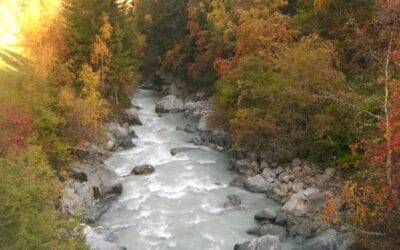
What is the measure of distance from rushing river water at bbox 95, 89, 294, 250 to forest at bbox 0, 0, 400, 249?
3.07 meters

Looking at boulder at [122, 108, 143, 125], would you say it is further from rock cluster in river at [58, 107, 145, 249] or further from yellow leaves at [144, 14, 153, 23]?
yellow leaves at [144, 14, 153, 23]

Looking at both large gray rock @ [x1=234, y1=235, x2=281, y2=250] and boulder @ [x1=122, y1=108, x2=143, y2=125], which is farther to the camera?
boulder @ [x1=122, y1=108, x2=143, y2=125]

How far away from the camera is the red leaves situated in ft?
60.8

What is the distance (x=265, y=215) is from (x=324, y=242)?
3991 millimetres

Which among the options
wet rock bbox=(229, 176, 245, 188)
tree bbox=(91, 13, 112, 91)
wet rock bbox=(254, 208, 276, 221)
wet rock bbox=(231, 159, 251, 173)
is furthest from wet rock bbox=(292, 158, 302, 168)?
tree bbox=(91, 13, 112, 91)

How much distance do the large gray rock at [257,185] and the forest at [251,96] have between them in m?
2.67

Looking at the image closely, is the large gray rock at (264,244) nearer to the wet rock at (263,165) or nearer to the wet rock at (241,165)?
the wet rock at (263,165)

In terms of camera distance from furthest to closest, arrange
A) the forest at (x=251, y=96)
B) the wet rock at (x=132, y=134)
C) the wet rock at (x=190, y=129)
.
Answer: the wet rock at (x=190, y=129) < the wet rock at (x=132, y=134) < the forest at (x=251, y=96)

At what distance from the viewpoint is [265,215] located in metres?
20.8

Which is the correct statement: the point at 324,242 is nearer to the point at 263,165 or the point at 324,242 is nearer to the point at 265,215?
the point at 265,215

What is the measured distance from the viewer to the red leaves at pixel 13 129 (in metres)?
18.5

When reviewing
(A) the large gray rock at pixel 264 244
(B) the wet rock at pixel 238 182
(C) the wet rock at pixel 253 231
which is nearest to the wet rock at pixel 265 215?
(C) the wet rock at pixel 253 231

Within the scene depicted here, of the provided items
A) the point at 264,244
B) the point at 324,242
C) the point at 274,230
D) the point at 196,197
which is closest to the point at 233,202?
the point at 196,197

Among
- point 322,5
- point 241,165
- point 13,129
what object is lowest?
point 241,165
